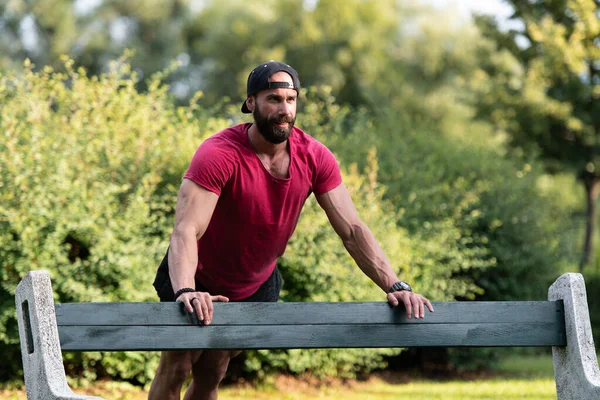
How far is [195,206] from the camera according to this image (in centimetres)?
386

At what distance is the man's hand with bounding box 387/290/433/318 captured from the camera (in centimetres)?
355

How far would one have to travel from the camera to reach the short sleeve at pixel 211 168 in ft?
12.7

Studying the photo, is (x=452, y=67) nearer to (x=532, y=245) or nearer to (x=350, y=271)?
(x=532, y=245)

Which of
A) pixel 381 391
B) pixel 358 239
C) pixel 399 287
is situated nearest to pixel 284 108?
pixel 358 239

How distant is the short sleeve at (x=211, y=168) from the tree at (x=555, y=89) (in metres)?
13.0

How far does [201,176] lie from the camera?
12.7 feet

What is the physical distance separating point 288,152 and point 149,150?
4466 mm

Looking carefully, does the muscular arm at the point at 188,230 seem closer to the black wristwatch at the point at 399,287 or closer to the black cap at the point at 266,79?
the black cap at the point at 266,79

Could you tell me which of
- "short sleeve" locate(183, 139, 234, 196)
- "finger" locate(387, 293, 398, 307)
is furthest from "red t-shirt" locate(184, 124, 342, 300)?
"finger" locate(387, 293, 398, 307)

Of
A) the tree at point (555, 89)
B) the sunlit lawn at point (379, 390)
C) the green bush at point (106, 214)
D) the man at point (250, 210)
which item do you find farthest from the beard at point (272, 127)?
the tree at point (555, 89)

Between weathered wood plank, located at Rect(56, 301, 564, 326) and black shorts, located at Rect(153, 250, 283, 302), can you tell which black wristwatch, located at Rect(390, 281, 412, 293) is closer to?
weathered wood plank, located at Rect(56, 301, 564, 326)

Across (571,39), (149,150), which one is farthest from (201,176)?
(571,39)

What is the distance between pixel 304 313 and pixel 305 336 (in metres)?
0.09

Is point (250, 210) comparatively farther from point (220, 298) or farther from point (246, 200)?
point (220, 298)
